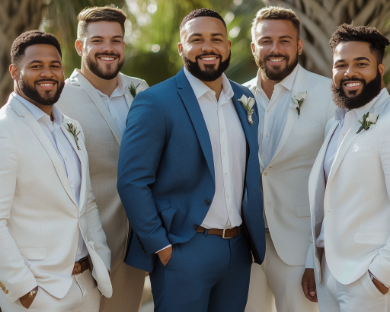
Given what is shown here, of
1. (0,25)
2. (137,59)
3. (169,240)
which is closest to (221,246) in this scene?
(169,240)

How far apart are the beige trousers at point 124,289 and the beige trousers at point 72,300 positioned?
661mm

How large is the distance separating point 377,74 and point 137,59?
20.4ft

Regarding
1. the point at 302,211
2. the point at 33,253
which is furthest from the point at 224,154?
the point at 33,253

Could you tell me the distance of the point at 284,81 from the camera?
426cm

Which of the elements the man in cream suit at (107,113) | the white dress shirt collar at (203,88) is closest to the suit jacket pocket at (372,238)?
the white dress shirt collar at (203,88)

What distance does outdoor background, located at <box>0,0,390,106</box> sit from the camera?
450cm

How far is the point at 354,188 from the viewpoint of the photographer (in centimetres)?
324

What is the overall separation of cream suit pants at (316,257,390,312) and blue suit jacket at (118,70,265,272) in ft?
2.41

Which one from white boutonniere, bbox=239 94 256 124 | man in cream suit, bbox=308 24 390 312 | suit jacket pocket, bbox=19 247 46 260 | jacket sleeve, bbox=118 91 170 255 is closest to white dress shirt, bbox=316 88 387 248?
man in cream suit, bbox=308 24 390 312

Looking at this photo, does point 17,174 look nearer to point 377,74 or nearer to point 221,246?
point 221,246

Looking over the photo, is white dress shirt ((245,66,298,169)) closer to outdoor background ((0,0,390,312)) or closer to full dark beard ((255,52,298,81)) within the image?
full dark beard ((255,52,298,81))

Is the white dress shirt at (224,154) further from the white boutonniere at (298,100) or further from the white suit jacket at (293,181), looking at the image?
the white boutonniere at (298,100)

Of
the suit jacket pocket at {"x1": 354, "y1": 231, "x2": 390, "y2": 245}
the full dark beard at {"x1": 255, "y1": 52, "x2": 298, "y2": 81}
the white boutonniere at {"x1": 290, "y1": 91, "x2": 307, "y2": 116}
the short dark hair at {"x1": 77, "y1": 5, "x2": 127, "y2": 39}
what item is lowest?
the suit jacket pocket at {"x1": 354, "y1": 231, "x2": 390, "y2": 245}

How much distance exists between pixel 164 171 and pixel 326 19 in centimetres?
209
